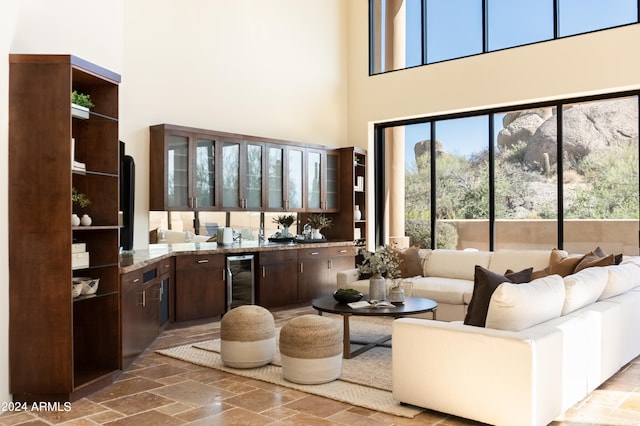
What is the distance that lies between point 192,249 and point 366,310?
260 cm

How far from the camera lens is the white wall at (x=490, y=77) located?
7.06 m

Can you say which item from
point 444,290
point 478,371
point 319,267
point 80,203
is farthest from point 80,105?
point 319,267

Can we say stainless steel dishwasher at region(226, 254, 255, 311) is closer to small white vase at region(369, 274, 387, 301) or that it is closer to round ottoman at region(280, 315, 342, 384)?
small white vase at region(369, 274, 387, 301)

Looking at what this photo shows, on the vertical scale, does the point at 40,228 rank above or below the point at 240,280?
above

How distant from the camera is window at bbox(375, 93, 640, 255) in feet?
23.9

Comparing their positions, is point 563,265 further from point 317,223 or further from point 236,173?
point 236,173

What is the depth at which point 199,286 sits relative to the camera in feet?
21.9

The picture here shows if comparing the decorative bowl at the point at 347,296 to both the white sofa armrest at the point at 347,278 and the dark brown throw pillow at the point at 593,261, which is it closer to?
the white sofa armrest at the point at 347,278

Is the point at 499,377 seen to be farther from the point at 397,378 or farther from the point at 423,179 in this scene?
the point at 423,179

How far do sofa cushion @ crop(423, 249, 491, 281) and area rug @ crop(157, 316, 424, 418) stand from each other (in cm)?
150

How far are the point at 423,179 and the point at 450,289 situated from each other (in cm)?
→ 290

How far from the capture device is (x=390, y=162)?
9508 millimetres

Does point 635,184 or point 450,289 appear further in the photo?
point 635,184

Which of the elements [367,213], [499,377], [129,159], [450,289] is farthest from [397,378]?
[367,213]
